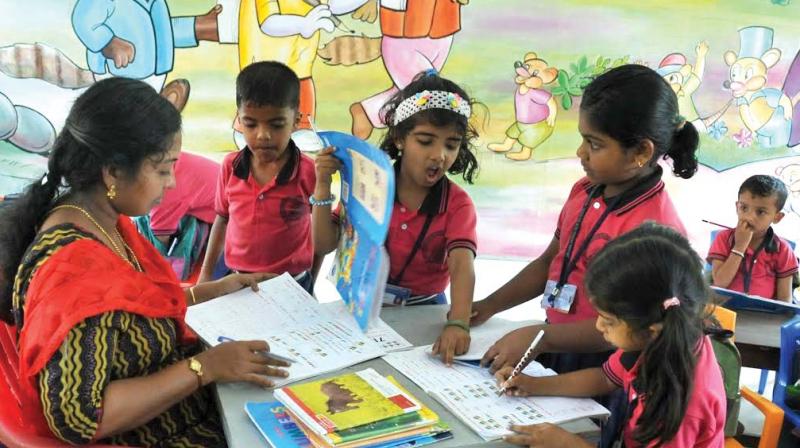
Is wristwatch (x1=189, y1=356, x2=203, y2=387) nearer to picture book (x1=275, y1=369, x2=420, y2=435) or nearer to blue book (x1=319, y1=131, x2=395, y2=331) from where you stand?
picture book (x1=275, y1=369, x2=420, y2=435)

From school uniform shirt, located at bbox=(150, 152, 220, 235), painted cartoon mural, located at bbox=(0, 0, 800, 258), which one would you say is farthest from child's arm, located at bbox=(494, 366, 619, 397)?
painted cartoon mural, located at bbox=(0, 0, 800, 258)

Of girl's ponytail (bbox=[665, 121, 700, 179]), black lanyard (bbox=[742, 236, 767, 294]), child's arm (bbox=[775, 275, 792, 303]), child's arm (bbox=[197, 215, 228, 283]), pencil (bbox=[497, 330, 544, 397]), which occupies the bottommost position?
child's arm (bbox=[775, 275, 792, 303])

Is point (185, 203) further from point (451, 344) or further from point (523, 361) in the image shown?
point (523, 361)

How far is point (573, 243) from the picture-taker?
1671 mm

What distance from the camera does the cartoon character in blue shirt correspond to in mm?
3283

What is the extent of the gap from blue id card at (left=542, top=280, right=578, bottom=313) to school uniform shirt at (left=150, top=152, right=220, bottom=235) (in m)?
1.45

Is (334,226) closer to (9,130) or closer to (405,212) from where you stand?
(405,212)

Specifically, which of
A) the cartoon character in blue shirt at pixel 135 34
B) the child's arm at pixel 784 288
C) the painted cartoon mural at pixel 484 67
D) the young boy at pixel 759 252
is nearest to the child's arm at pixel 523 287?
the young boy at pixel 759 252

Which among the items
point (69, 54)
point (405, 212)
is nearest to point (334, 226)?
point (405, 212)

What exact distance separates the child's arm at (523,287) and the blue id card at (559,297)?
0.41 feet

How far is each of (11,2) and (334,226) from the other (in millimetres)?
2312

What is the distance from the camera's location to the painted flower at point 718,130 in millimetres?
3896

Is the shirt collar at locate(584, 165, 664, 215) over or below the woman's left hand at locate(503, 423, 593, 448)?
over

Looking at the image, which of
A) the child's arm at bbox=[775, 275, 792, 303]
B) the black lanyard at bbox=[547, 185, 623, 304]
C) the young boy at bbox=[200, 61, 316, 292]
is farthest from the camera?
the child's arm at bbox=[775, 275, 792, 303]
